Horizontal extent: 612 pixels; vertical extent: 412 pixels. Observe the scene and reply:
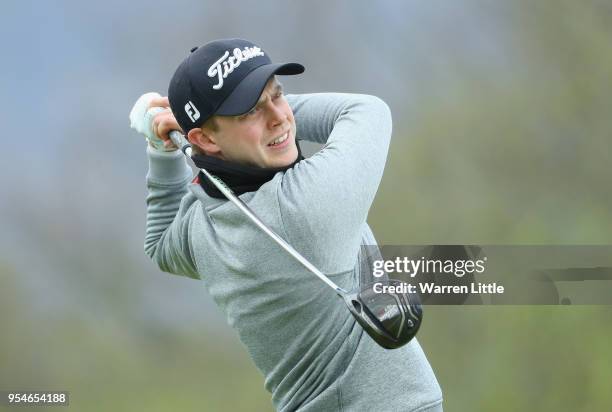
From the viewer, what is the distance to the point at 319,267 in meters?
1.59

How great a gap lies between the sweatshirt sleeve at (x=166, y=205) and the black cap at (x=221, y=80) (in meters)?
0.31

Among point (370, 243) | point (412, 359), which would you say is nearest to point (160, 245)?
point (370, 243)

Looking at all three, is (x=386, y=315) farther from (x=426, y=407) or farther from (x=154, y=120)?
(x=154, y=120)

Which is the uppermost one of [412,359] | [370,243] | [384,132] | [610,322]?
[384,132]

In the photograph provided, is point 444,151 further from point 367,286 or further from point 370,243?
point 367,286

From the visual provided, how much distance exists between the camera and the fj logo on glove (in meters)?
1.65

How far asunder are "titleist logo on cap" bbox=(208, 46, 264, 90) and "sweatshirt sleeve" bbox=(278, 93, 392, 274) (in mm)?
189

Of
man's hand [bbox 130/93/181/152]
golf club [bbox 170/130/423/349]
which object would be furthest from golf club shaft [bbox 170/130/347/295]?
man's hand [bbox 130/93/181/152]

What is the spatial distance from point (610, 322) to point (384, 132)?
2.42 m

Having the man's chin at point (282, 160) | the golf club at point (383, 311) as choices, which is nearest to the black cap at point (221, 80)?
the man's chin at point (282, 160)

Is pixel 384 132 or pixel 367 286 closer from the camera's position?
pixel 367 286

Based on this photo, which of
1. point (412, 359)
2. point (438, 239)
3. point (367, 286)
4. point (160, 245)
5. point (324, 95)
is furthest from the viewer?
point (438, 239)

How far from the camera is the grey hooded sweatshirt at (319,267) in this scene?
1567 mm

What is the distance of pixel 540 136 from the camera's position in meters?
3.80
